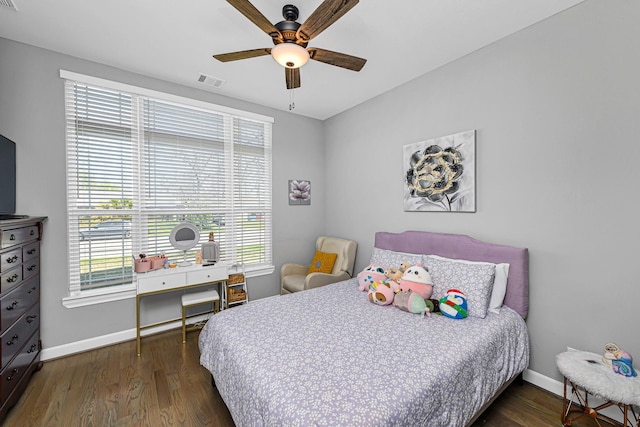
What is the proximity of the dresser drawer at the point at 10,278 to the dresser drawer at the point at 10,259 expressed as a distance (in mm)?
34

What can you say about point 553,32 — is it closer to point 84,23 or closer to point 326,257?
point 326,257

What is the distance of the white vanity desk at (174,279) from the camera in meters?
2.61

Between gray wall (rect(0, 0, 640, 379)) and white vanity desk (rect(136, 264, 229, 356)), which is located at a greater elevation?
gray wall (rect(0, 0, 640, 379))

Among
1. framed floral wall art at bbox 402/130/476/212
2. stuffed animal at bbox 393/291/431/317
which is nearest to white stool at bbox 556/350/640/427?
stuffed animal at bbox 393/291/431/317

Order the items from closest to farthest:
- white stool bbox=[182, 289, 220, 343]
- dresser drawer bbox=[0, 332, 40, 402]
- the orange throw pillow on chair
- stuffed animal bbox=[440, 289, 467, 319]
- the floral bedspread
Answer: the floral bedspread, dresser drawer bbox=[0, 332, 40, 402], stuffed animal bbox=[440, 289, 467, 319], white stool bbox=[182, 289, 220, 343], the orange throw pillow on chair

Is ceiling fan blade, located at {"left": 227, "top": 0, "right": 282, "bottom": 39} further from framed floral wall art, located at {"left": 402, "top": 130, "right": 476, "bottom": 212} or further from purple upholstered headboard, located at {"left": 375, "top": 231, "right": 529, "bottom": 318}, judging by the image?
purple upholstered headboard, located at {"left": 375, "top": 231, "right": 529, "bottom": 318}

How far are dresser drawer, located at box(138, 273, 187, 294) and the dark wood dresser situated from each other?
76cm

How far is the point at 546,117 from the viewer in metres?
2.02

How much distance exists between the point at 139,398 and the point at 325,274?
80.0 inches

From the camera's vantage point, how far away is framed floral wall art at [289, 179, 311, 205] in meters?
3.97

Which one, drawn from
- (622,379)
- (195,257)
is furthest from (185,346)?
(622,379)

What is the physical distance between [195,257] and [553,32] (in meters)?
4.00

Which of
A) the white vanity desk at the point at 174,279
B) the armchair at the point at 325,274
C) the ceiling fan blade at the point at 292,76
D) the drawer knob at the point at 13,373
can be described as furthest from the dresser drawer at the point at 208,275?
the ceiling fan blade at the point at 292,76

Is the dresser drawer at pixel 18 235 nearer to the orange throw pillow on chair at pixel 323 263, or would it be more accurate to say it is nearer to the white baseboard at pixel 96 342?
the white baseboard at pixel 96 342
